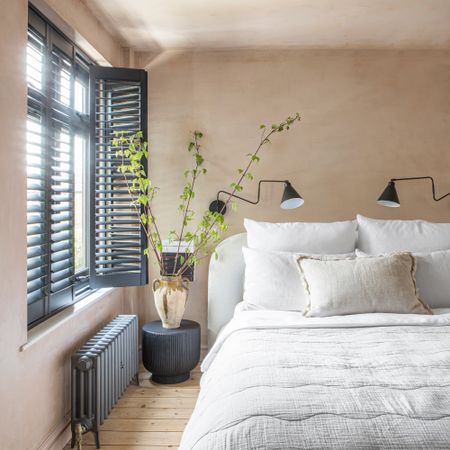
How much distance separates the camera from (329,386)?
1.59 meters

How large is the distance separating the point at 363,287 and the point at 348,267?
0.47 ft

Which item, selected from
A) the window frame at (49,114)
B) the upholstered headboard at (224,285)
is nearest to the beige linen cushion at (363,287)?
the upholstered headboard at (224,285)

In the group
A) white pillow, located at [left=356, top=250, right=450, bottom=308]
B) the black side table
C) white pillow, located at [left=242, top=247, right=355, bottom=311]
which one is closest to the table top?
the black side table

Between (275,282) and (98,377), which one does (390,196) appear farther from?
(98,377)

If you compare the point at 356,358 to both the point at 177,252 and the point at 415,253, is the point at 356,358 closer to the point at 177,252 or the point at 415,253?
the point at 415,253

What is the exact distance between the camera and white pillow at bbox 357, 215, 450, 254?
3.14 metres

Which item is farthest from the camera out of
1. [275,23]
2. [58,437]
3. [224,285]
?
[224,285]

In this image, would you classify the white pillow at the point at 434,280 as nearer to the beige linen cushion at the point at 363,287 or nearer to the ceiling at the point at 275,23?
the beige linen cushion at the point at 363,287

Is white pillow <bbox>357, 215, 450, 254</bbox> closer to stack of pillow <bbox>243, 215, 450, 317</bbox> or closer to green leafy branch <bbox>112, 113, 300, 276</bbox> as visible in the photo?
stack of pillow <bbox>243, 215, 450, 317</bbox>

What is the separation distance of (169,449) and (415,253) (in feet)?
6.25

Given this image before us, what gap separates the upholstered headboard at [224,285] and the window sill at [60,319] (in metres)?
0.75

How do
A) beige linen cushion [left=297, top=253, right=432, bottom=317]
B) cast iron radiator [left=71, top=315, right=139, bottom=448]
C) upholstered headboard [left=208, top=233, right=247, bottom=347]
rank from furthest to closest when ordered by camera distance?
upholstered headboard [left=208, top=233, right=247, bottom=347] → beige linen cushion [left=297, top=253, right=432, bottom=317] → cast iron radiator [left=71, top=315, right=139, bottom=448]

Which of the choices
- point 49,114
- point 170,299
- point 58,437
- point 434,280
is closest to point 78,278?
point 170,299

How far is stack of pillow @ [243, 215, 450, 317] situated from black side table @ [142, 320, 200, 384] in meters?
0.54
